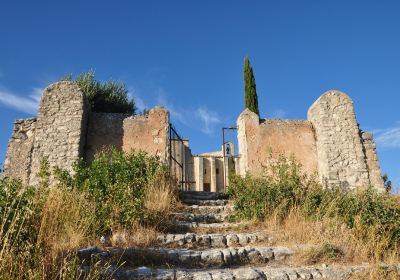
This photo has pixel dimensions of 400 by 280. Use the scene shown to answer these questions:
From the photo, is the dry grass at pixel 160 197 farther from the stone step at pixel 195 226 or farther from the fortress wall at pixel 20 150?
the fortress wall at pixel 20 150

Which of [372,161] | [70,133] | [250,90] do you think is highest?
[250,90]

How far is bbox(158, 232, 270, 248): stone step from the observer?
17.3ft

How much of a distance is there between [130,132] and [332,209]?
20.0 feet

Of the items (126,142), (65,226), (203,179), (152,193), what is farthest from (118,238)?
(203,179)

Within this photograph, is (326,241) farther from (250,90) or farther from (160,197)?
(250,90)

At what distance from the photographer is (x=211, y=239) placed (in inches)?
213

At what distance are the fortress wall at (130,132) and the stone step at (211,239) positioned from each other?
4.50m

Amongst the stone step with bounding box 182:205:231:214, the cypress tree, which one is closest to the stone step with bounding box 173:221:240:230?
the stone step with bounding box 182:205:231:214

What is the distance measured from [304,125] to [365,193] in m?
5.08

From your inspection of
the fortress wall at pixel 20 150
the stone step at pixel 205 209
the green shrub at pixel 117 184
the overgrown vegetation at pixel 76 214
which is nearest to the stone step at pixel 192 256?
the overgrown vegetation at pixel 76 214

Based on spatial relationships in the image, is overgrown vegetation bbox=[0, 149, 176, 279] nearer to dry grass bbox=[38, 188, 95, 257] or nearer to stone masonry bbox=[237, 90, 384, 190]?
dry grass bbox=[38, 188, 95, 257]

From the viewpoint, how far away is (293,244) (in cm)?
518

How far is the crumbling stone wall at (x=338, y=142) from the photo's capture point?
1038 centimetres

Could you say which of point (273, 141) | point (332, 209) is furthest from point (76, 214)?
point (273, 141)
